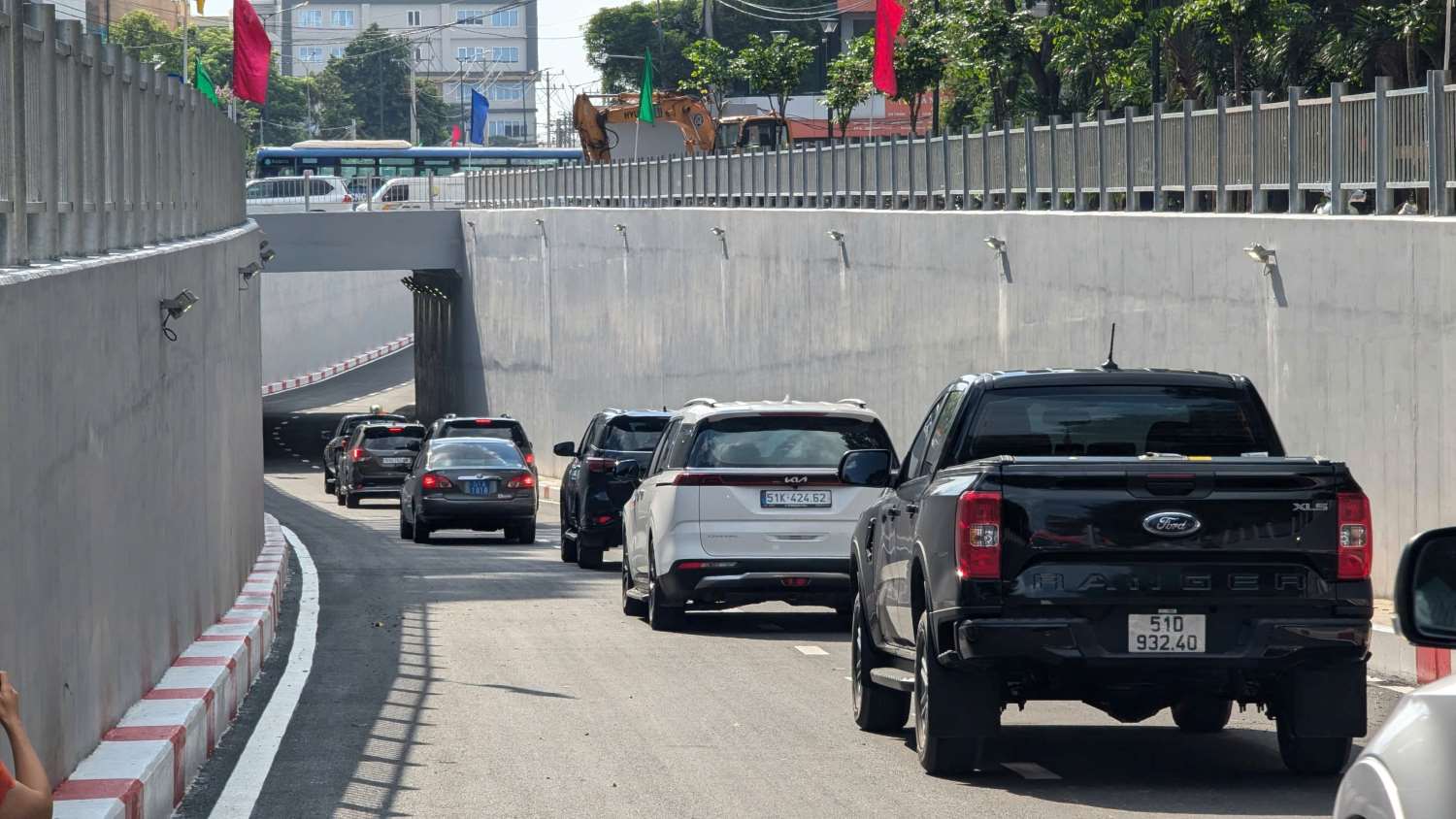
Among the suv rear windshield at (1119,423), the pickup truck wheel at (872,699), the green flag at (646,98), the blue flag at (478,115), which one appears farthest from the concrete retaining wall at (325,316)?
the suv rear windshield at (1119,423)

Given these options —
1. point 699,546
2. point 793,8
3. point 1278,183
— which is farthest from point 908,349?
point 793,8

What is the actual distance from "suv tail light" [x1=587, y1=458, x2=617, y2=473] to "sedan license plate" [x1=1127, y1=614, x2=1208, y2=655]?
16272mm

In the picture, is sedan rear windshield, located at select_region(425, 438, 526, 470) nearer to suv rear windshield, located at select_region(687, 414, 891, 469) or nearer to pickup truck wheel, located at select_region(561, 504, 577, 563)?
pickup truck wheel, located at select_region(561, 504, 577, 563)

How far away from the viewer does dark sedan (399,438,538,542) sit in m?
A: 31.2

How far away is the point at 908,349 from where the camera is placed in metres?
33.1

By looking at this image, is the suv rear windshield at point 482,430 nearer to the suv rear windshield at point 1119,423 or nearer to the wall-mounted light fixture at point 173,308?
the wall-mounted light fixture at point 173,308

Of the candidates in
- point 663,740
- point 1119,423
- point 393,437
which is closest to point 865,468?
point 1119,423

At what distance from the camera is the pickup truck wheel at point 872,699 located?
1180 centimetres

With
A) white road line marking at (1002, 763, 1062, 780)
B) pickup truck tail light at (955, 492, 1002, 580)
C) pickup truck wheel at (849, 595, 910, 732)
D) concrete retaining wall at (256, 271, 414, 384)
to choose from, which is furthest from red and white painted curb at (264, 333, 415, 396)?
pickup truck tail light at (955, 492, 1002, 580)

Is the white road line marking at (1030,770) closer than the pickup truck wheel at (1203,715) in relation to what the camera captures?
Yes

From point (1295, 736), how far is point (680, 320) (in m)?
36.7

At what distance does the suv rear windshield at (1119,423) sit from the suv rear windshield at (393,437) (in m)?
32.6

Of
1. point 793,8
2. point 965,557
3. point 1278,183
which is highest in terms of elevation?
point 793,8

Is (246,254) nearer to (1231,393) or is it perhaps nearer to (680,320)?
(1231,393)
